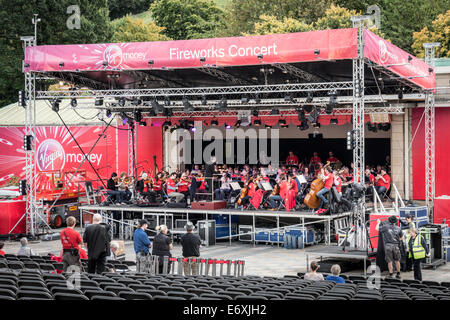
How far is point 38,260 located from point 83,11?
4220 centimetres

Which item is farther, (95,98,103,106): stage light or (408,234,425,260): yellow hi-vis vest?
(95,98,103,106): stage light

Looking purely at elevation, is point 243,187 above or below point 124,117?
below

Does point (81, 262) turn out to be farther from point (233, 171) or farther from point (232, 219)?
point (233, 171)

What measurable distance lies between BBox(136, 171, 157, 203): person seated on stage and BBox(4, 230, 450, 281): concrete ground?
181 centimetres

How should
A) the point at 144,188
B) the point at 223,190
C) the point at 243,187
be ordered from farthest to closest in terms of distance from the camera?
1. the point at 144,188
2. the point at 223,190
3. the point at 243,187

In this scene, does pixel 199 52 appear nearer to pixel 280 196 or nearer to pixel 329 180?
pixel 280 196

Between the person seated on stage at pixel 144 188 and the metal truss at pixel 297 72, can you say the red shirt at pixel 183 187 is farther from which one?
the metal truss at pixel 297 72

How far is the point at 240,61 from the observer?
65.3ft

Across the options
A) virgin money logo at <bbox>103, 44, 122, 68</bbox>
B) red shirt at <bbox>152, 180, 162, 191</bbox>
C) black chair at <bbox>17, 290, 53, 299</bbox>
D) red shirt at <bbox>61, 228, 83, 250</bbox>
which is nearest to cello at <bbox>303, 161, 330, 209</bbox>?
virgin money logo at <bbox>103, 44, 122, 68</bbox>

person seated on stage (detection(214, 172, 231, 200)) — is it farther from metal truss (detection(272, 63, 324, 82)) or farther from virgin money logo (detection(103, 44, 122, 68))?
virgin money logo (detection(103, 44, 122, 68))

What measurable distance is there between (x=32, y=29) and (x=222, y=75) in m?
30.6

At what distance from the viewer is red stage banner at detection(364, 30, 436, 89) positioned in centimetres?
1845

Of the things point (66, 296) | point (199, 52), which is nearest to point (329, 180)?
point (199, 52)
